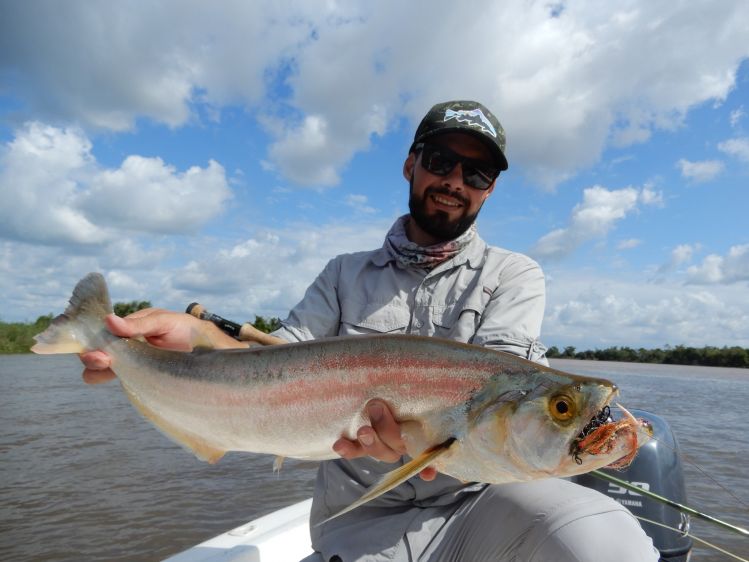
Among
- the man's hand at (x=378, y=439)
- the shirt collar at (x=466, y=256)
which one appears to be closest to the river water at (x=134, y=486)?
the shirt collar at (x=466, y=256)

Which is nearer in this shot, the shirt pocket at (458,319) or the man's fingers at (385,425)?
the man's fingers at (385,425)

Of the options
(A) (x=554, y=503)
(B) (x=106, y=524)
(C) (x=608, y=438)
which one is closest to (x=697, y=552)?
(A) (x=554, y=503)

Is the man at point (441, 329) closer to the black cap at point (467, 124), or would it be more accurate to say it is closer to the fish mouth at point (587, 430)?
the black cap at point (467, 124)

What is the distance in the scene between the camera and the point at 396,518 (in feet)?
10.3

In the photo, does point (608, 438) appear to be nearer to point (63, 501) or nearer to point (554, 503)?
point (554, 503)

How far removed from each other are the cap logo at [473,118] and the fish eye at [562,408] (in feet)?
7.14

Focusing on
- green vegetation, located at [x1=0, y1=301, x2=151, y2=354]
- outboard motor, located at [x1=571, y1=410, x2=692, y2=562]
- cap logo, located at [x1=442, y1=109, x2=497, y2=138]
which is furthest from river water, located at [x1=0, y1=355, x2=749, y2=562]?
green vegetation, located at [x1=0, y1=301, x2=151, y2=354]

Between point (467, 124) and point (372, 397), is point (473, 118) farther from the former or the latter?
point (372, 397)

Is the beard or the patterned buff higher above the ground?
the beard

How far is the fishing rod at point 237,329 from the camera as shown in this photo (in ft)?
11.4

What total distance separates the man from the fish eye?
687 mm

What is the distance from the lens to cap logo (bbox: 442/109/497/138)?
3.82m

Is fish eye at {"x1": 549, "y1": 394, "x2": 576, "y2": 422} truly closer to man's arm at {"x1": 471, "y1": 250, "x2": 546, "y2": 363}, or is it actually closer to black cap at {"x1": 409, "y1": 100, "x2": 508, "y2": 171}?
man's arm at {"x1": 471, "y1": 250, "x2": 546, "y2": 363}

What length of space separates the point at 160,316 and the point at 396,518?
1838mm
